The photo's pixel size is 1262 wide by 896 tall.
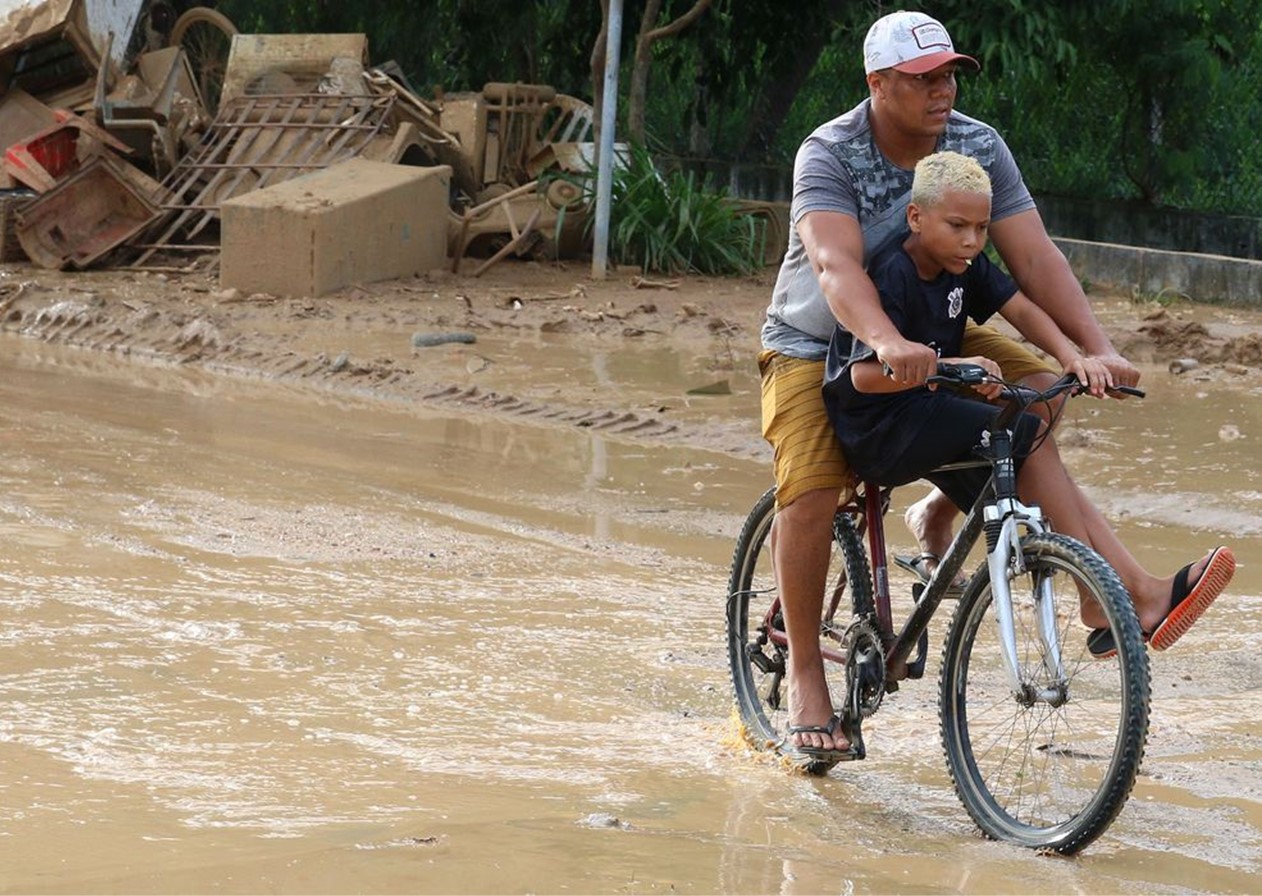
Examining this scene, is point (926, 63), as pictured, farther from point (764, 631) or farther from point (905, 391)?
point (764, 631)

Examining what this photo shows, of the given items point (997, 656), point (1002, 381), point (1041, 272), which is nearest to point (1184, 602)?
point (1002, 381)

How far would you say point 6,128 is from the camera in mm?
15961

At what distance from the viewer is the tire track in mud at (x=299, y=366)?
9.22m

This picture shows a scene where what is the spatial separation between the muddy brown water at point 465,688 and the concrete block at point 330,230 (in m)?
4.08

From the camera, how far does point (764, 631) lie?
468cm

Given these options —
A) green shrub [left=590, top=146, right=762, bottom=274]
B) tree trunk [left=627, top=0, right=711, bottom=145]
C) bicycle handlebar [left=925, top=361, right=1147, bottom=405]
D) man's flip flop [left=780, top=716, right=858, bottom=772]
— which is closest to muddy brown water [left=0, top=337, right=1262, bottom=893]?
man's flip flop [left=780, top=716, right=858, bottom=772]

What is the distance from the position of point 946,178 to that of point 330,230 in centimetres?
950

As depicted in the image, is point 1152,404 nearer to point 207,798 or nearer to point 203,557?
point 203,557

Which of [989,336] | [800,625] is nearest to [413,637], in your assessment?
[800,625]

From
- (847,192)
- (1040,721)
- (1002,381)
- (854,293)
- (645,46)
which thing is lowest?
(1040,721)

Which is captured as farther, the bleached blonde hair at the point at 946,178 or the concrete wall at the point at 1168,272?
the concrete wall at the point at 1168,272

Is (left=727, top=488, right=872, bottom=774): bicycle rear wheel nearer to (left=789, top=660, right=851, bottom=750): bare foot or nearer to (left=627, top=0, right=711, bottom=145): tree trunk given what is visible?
(left=789, top=660, right=851, bottom=750): bare foot

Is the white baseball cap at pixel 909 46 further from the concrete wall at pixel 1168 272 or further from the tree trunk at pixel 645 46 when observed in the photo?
the tree trunk at pixel 645 46

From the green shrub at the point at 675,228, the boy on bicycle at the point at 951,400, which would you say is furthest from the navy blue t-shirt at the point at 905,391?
the green shrub at the point at 675,228
